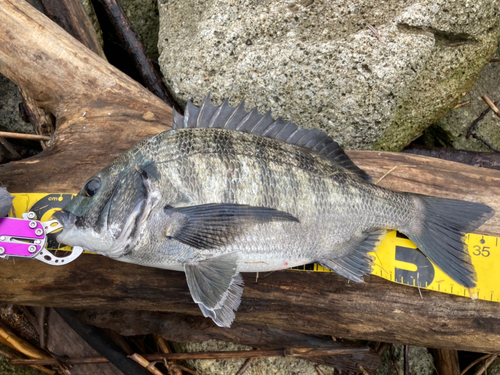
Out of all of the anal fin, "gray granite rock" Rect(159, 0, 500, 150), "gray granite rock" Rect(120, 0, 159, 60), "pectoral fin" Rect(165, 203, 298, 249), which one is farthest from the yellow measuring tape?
"gray granite rock" Rect(120, 0, 159, 60)

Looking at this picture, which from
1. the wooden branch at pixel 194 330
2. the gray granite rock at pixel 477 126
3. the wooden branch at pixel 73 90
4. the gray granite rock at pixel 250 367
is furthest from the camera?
the gray granite rock at pixel 477 126

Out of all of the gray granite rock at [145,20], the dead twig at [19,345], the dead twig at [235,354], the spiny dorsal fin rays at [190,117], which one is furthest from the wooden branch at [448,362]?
the gray granite rock at [145,20]

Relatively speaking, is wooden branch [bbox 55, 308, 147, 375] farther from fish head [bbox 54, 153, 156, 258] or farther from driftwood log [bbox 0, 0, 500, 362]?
fish head [bbox 54, 153, 156, 258]

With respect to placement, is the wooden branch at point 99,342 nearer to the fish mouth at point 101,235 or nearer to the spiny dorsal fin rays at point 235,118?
the fish mouth at point 101,235

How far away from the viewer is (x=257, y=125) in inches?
91.7

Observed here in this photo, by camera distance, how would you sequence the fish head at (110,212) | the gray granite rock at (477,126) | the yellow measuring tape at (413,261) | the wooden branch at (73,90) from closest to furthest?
the fish head at (110,212), the yellow measuring tape at (413,261), the wooden branch at (73,90), the gray granite rock at (477,126)

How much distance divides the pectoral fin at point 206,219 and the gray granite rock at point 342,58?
4.01ft

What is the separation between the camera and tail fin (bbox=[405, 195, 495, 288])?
236 cm

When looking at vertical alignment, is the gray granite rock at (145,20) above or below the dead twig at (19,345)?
above

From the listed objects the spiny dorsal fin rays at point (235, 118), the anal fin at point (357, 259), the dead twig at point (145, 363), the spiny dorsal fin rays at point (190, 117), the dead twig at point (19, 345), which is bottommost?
the dead twig at point (19, 345)

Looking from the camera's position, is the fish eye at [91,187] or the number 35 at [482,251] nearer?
the fish eye at [91,187]

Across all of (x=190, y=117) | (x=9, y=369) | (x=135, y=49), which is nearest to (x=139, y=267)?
(x=190, y=117)

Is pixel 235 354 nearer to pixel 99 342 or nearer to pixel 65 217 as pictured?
pixel 99 342

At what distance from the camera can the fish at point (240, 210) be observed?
1.99m
